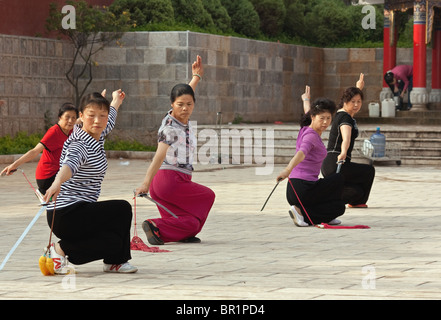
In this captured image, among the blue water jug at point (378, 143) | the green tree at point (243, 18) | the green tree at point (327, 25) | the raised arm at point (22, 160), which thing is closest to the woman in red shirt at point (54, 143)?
the raised arm at point (22, 160)

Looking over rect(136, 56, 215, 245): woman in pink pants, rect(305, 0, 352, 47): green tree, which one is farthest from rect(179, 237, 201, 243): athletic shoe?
rect(305, 0, 352, 47): green tree

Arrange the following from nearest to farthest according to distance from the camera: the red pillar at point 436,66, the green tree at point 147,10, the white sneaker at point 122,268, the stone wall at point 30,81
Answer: the white sneaker at point 122,268
the stone wall at point 30,81
the green tree at point 147,10
the red pillar at point 436,66

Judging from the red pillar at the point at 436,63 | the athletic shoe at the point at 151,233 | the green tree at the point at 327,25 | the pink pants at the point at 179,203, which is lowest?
the athletic shoe at the point at 151,233

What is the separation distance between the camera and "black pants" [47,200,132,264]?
741cm

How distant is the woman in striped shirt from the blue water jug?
13.7 metres

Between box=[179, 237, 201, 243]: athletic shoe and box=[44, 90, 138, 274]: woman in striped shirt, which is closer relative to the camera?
box=[44, 90, 138, 274]: woman in striped shirt

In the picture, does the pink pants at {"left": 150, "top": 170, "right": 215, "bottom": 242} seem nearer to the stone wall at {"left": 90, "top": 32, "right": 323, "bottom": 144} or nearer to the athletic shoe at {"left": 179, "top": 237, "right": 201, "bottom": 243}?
the athletic shoe at {"left": 179, "top": 237, "right": 201, "bottom": 243}

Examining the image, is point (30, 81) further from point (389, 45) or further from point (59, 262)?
point (59, 262)

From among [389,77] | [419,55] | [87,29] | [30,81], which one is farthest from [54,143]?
[389,77]

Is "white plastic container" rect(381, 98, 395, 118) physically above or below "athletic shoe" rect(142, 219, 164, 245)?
above

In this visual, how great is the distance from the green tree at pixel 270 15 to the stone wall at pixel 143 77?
2.92 m

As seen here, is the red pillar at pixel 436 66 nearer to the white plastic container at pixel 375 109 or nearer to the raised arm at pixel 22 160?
the white plastic container at pixel 375 109

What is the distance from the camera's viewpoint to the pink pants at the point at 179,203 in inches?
364

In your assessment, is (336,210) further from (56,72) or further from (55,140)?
(56,72)
